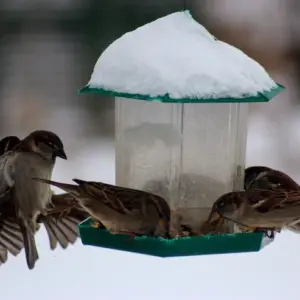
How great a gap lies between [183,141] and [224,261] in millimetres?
1513

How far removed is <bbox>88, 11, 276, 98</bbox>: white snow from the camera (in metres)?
1.36

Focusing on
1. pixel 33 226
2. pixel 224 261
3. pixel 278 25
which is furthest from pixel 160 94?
pixel 278 25

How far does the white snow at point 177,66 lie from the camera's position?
1.36 metres

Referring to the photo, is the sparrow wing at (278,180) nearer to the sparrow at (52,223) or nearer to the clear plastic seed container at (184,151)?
the clear plastic seed container at (184,151)

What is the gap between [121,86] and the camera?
1424 millimetres

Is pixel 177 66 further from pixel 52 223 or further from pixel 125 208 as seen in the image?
pixel 52 223

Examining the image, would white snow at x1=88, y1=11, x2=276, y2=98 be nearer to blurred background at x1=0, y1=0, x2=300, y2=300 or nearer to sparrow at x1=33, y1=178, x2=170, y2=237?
sparrow at x1=33, y1=178, x2=170, y2=237

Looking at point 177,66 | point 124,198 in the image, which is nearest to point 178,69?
point 177,66

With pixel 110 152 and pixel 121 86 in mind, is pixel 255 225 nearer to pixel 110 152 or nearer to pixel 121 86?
pixel 121 86

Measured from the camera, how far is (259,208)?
58.0 inches

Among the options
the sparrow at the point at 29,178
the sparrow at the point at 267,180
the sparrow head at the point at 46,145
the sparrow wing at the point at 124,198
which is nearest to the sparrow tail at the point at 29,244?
the sparrow at the point at 29,178

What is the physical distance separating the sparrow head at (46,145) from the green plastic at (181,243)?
0.95 ft

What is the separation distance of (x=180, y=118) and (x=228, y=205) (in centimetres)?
23

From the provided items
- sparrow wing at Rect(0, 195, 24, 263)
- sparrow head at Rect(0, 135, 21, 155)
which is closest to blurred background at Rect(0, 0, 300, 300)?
sparrow head at Rect(0, 135, 21, 155)
